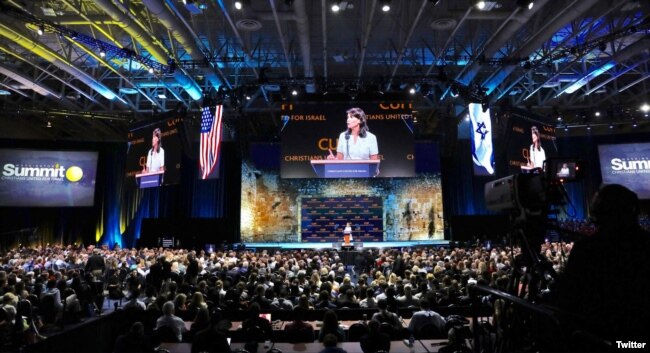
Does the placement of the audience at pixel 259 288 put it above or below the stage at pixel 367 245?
below

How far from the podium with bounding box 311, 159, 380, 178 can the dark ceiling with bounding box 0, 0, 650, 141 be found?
2538 millimetres

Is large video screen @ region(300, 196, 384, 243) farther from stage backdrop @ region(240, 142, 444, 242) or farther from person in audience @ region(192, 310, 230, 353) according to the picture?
person in audience @ region(192, 310, 230, 353)

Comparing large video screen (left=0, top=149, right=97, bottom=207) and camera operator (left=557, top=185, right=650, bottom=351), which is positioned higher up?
large video screen (left=0, top=149, right=97, bottom=207)

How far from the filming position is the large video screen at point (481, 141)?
13.3 meters

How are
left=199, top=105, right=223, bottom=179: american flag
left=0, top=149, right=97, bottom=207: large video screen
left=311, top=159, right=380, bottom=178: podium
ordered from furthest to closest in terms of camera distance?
left=0, top=149, right=97, bottom=207: large video screen, left=311, top=159, right=380, bottom=178: podium, left=199, top=105, right=223, bottom=179: american flag

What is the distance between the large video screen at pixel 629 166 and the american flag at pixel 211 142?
1774 centimetres

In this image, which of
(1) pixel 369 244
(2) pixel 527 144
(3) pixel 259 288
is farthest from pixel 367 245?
(3) pixel 259 288

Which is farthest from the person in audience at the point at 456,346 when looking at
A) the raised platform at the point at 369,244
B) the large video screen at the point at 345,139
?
the raised platform at the point at 369,244

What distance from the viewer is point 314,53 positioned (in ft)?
48.9

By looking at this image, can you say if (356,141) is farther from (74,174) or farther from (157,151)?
(74,174)

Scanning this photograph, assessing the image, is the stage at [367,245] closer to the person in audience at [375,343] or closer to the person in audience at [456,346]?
the person in audience at [375,343]

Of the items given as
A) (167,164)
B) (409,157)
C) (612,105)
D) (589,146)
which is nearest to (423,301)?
(409,157)

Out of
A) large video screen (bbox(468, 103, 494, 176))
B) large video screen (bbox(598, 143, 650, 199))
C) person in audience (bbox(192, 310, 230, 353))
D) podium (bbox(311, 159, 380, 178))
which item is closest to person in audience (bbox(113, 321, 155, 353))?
person in audience (bbox(192, 310, 230, 353))

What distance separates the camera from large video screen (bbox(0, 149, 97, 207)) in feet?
60.1
